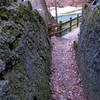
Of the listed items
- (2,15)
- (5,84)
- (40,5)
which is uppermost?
(40,5)

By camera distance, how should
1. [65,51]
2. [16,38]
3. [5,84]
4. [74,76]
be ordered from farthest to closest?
[65,51] < [74,76] < [16,38] < [5,84]

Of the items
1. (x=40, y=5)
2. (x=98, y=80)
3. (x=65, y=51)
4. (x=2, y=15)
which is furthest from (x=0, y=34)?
(x=40, y=5)

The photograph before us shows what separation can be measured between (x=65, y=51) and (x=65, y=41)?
6.04ft

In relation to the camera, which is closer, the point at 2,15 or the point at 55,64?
the point at 2,15

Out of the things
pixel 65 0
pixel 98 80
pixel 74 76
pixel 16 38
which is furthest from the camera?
pixel 65 0

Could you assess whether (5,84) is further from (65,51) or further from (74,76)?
(65,51)

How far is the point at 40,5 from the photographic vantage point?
845 cm

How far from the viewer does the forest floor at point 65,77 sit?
3758 mm

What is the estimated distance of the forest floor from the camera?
12.3 ft

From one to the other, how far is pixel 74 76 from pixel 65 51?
8.50ft

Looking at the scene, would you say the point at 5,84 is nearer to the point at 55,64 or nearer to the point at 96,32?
the point at 96,32

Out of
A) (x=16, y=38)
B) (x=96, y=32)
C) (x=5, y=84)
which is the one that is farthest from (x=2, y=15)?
(x=96, y=32)

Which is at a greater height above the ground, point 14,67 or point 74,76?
point 14,67

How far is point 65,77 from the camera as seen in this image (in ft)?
15.5
